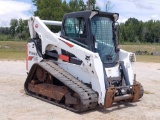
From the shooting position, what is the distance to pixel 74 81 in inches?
328

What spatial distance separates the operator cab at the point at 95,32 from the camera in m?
8.55

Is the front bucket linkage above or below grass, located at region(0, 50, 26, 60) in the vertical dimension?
above

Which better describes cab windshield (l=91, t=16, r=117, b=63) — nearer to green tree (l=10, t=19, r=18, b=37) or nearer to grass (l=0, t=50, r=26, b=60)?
grass (l=0, t=50, r=26, b=60)

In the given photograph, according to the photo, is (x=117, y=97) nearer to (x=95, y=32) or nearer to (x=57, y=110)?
(x=57, y=110)

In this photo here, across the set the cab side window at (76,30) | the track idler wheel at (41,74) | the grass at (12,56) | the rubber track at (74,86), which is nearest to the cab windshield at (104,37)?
the cab side window at (76,30)

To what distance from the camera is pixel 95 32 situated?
8.73 m

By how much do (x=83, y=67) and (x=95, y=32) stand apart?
1.11m

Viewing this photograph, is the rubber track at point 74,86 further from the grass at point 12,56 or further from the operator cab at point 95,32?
the grass at point 12,56

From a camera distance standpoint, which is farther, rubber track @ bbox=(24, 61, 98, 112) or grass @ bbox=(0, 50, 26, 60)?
grass @ bbox=(0, 50, 26, 60)

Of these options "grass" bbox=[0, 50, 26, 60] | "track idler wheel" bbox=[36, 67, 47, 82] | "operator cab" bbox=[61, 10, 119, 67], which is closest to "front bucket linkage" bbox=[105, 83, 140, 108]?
"operator cab" bbox=[61, 10, 119, 67]

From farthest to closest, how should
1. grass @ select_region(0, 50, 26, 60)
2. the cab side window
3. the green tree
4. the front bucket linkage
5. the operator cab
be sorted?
the green tree → grass @ select_region(0, 50, 26, 60) → the cab side window → the operator cab → the front bucket linkage

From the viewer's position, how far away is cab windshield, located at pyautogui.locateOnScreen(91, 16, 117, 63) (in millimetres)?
8720

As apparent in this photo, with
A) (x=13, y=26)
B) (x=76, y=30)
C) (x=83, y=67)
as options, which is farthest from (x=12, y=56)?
(x=13, y=26)

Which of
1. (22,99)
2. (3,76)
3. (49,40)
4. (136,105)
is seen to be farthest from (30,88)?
(3,76)
